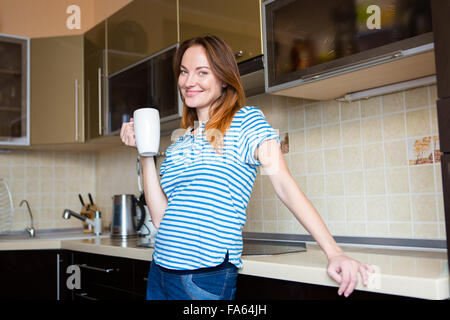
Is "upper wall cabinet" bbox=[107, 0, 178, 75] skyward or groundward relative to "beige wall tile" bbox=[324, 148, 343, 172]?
skyward

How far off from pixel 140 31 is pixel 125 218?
0.98 m

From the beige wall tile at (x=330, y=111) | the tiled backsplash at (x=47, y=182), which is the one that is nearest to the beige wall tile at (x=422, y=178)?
the beige wall tile at (x=330, y=111)

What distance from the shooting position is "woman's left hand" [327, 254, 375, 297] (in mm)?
985

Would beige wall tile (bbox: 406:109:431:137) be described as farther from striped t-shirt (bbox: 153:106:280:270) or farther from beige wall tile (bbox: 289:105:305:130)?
striped t-shirt (bbox: 153:106:280:270)

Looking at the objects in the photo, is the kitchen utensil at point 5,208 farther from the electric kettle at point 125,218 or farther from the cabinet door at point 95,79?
the electric kettle at point 125,218

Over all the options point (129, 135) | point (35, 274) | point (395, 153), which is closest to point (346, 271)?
point (129, 135)

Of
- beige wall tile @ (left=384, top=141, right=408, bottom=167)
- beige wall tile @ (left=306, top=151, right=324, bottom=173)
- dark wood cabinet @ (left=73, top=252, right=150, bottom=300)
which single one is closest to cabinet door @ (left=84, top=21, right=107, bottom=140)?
dark wood cabinet @ (left=73, top=252, right=150, bottom=300)

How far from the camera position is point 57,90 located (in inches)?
113

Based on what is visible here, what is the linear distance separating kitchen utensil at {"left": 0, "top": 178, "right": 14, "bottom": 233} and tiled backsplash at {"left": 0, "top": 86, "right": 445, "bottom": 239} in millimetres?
1672

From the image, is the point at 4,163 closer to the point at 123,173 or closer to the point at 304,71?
the point at 123,173

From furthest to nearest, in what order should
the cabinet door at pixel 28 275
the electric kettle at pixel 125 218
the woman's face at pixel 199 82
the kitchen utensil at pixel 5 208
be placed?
1. the kitchen utensil at pixel 5 208
2. the electric kettle at pixel 125 218
3. the cabinet door at pixel 28 275
4. the woman's face at pixel 199 82

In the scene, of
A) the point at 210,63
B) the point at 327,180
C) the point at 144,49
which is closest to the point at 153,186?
the point at 210,63

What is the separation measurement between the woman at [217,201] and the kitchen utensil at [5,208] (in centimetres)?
219

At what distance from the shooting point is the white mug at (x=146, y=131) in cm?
120
